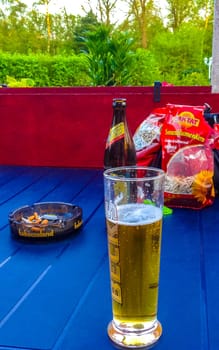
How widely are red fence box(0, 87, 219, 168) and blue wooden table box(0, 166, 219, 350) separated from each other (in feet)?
2.26

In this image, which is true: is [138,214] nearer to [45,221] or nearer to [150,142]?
[45,221]

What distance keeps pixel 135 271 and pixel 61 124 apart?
1.32 meters

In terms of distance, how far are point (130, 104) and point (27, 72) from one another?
6827 mm

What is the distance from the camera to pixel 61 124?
1.81 m

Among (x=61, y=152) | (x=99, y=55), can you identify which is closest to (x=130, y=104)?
(x=61, y=152)

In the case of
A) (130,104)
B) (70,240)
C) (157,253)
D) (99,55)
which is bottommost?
(70,240)

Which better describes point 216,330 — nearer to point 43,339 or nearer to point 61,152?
point 43,339

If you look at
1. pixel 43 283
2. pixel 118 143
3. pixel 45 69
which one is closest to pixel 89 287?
pixel 43 283

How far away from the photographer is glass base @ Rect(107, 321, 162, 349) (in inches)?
21.5

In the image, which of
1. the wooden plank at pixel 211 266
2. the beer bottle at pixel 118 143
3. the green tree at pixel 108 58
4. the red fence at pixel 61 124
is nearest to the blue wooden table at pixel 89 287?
the wooden plank at pixel 211 266

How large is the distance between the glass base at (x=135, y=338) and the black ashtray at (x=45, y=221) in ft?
1.22

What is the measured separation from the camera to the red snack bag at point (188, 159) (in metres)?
1.14

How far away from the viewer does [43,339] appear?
0.56 metres

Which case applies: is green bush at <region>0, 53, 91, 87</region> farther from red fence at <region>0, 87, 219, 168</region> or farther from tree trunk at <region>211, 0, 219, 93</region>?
red fence at <region>0, 87, 219, 168</region>
